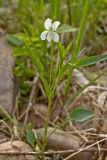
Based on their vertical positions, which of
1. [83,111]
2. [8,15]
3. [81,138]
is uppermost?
[8,15]

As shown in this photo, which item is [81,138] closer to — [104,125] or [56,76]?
[104,125]

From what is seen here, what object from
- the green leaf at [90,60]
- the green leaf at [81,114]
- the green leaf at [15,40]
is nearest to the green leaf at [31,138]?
the green leaf at [81,114]

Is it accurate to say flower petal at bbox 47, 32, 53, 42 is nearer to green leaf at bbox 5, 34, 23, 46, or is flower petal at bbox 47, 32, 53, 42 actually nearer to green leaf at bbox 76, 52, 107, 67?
green leaf at bbox 76, 52, 107, 67

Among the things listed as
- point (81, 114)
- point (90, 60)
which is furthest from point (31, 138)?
point (90, 60)

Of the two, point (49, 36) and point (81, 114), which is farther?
point (81, 114)

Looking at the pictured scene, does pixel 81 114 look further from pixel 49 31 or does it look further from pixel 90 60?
pixel 49 31

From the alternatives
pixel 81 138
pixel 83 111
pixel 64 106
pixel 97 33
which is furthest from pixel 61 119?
pixel 97 33

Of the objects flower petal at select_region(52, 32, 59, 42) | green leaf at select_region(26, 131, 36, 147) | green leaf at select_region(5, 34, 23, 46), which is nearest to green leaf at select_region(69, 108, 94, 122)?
green leaf at select_region(26, 131, 36, 147)

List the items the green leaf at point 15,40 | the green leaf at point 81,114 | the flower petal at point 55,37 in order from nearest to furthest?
1. the flower petal at point 55,37
2. the green leaf at point 81,114
3. the green leaf at point 15,40

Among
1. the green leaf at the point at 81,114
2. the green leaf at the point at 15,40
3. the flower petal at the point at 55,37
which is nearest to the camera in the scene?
the flower petal at the point at 55,37

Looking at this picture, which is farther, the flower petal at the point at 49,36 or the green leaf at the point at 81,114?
the green leaf at the point at 81,114

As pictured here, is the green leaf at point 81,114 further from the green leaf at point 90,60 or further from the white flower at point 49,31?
the white flower at point 49,31
